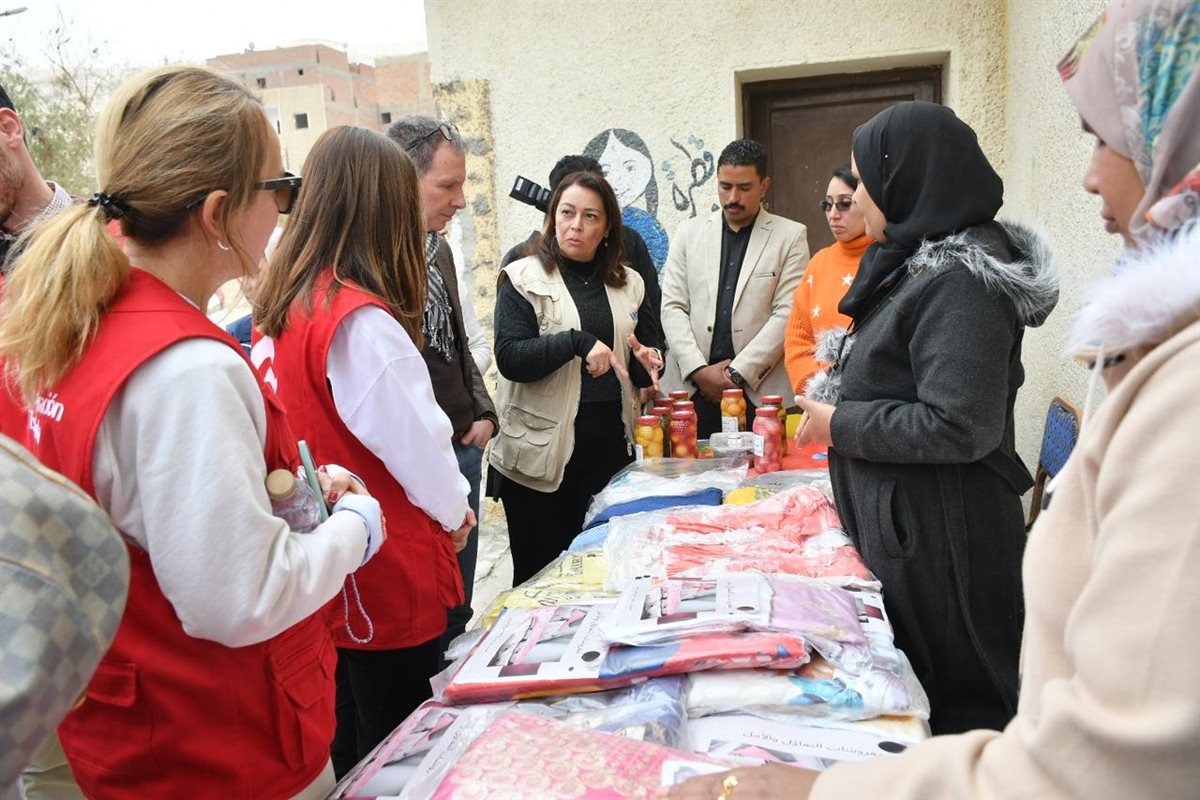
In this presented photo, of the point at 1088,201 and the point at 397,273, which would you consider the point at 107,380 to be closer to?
the point at 397,273

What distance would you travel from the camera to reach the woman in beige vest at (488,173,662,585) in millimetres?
3352

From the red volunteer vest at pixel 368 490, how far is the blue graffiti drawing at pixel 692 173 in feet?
11.8

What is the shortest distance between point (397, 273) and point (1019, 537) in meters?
1.57

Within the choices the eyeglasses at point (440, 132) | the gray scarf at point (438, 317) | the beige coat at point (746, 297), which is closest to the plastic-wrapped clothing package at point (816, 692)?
the gray scarf at point (438, 317)

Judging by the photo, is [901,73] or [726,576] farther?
[901,73]

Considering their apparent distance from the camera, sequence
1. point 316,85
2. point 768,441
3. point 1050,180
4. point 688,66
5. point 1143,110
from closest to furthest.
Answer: point 1143,110
point 768,441
point 1050,180
point 688,66
point 316,85

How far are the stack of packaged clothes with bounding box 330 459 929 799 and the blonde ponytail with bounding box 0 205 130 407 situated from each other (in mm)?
728

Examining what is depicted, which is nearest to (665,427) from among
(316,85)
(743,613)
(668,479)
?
(668,479)

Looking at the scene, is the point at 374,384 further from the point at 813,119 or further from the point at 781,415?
the point at 813,119

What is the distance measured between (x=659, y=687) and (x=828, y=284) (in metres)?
2.36

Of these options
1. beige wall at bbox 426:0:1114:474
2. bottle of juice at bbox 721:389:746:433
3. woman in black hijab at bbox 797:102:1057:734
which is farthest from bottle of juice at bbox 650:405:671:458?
beige wall at bbox 426:0:1114:474

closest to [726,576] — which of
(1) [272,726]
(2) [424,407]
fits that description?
(2) [424,407]

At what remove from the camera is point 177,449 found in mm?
1097

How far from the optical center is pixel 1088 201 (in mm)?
2900
